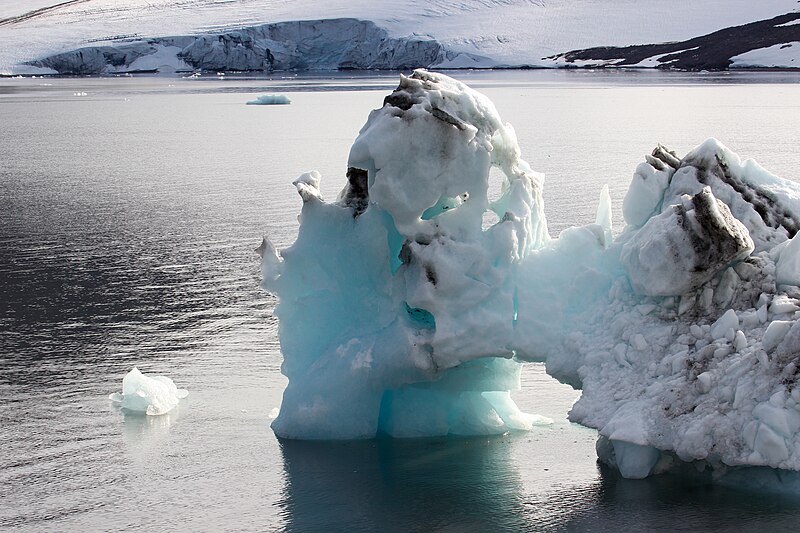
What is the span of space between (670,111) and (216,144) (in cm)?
1204

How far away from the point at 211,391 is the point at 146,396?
1.62 ft

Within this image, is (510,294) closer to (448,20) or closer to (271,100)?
(271,100)

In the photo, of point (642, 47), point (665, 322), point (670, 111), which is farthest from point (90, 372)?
point (642, 47)

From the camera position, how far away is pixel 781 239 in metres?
5.85

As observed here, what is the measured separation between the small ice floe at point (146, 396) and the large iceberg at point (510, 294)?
0.99 metres

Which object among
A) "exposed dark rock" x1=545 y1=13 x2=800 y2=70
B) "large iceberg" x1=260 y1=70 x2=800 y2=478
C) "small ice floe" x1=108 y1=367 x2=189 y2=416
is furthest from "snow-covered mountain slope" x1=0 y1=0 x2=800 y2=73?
"large iceberg" x1=260 y1=70 x2=800 y2=478

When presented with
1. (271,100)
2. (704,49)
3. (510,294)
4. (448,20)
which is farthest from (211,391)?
(448,20)

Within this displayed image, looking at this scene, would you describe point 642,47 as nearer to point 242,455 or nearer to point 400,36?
point 400,36

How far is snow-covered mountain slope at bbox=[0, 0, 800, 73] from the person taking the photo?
6444cm

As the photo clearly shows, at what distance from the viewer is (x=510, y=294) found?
19.7ft

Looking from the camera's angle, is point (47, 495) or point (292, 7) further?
point (292, 7)

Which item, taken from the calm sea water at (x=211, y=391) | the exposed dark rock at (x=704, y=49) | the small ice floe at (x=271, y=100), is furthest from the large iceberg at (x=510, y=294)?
the exposed dark rock at (x=704, y=49)

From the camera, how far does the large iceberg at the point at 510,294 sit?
5301 mm

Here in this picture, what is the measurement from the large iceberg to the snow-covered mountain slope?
57118 millimetres
